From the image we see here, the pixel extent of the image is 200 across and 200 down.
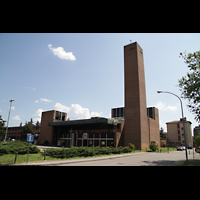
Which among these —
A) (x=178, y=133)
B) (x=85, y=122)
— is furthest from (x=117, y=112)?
(x=178, y=133)

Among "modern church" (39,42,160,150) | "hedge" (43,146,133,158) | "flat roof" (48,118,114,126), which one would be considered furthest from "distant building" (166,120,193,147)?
"hedge" (43,146,133,158)

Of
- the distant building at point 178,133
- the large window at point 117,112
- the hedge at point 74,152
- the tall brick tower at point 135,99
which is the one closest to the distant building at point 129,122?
the tall brick tower at point 135,99

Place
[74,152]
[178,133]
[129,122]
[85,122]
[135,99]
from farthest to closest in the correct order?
[178,133]
[85,122]
[135,99]
[129,122]
[74,152]

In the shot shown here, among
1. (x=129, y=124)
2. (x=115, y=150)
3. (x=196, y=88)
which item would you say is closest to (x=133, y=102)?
(x=129, y=124)

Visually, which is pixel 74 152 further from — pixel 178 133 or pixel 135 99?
pixel 178 133

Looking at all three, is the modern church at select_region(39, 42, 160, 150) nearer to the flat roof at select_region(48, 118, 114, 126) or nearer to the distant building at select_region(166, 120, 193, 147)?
the flat roof at select_region(48, 118, 114, 126)

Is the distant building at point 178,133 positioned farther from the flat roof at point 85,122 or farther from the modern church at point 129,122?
the flat roof at point 85,122

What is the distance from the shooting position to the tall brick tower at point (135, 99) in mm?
38844

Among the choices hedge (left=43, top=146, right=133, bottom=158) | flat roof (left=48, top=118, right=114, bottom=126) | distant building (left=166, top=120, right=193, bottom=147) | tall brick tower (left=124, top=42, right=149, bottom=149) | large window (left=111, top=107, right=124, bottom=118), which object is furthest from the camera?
distant building (left=166, top=120, right=193, bottom=147)

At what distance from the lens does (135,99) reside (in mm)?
41000

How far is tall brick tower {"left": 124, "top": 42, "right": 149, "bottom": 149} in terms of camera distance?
127 ft
